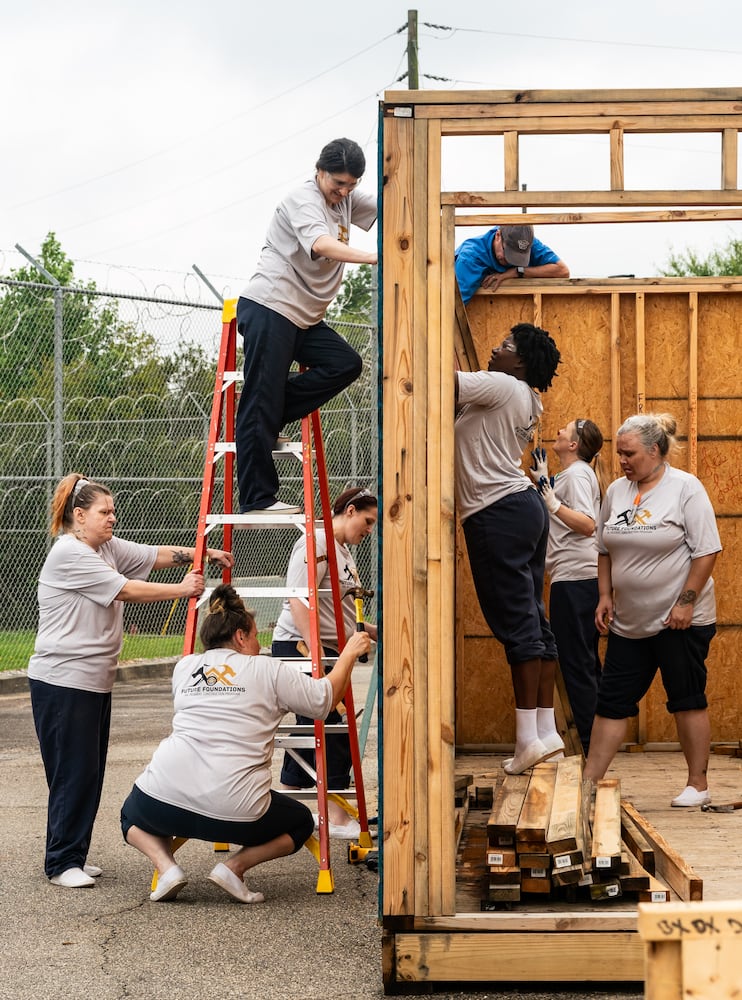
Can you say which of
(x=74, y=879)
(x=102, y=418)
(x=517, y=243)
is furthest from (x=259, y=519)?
(x=102, y=418)

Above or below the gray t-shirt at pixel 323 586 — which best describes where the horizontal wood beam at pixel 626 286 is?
above

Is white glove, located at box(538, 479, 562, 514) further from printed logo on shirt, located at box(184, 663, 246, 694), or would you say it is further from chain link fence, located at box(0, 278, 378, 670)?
chain link fence, located at box(0, 278, 378, 670)

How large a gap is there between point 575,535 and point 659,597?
135 centimetres

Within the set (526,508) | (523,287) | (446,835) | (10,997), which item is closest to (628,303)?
(523,287)

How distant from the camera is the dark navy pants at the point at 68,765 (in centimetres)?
561

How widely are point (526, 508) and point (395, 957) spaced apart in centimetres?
211

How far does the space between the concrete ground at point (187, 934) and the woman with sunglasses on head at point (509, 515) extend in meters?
1.18

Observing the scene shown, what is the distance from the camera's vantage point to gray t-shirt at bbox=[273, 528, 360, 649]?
5980mm

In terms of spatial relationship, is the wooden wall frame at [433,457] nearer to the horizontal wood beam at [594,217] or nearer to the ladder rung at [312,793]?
the horizontal wood beam at [594,217]

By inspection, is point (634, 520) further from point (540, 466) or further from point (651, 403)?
point (651, 403)

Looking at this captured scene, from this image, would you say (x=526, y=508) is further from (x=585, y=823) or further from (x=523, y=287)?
(x=523, y=287)

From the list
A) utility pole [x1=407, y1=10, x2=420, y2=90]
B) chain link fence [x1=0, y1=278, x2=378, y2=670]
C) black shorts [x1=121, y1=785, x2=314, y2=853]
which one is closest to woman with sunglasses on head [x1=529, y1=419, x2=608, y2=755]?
black shorts [x1=121, y1=785, x2=314, y2=853]

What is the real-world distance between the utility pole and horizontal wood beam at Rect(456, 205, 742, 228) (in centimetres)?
2253

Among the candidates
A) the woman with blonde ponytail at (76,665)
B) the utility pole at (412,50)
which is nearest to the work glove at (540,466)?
the woman with blonde ponytail at (76,665)
